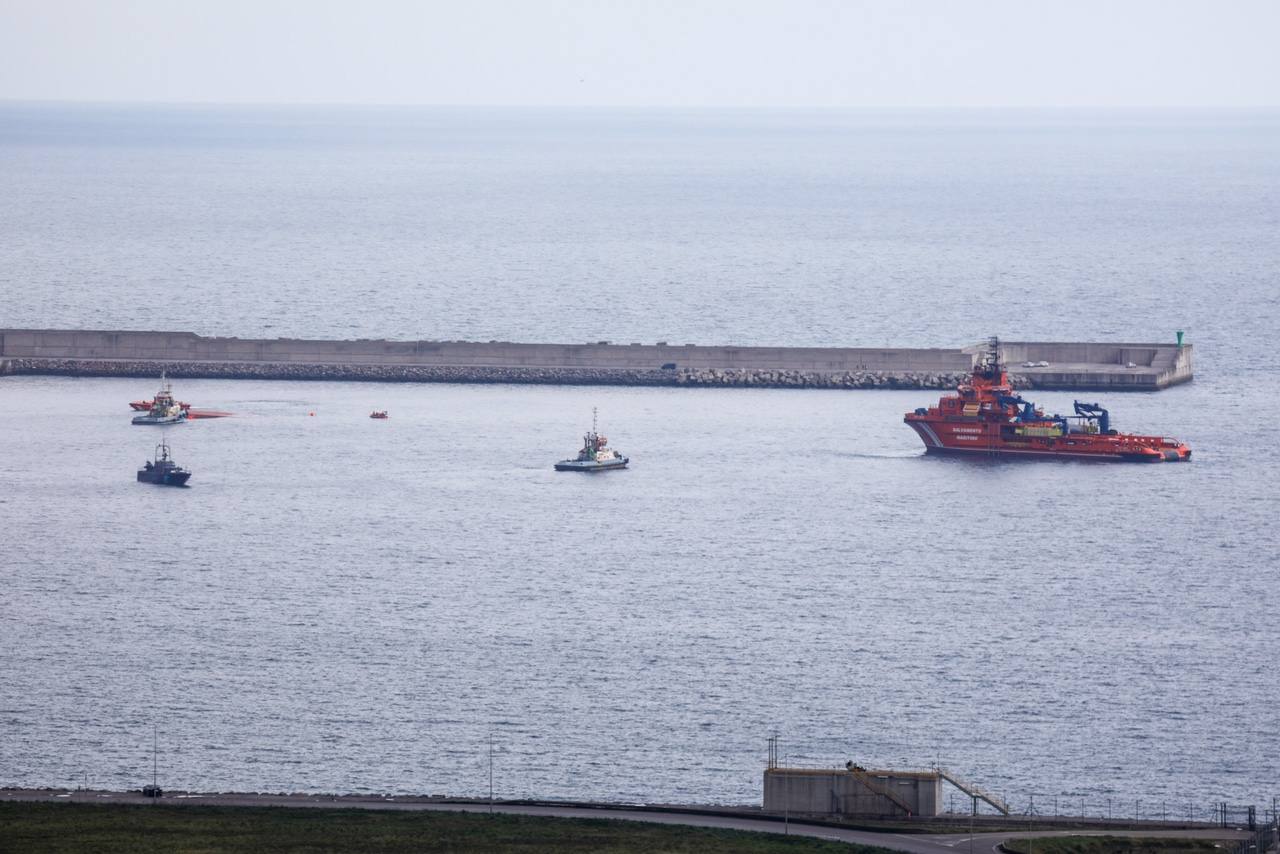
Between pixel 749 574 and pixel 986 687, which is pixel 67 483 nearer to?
pixel 749 574

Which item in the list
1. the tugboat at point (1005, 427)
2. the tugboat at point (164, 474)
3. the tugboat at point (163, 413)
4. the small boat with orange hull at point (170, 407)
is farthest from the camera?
the small boat with orange hull at point (170, 407)

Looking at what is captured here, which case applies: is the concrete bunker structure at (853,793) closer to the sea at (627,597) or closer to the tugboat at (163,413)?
the sea at (627,597)

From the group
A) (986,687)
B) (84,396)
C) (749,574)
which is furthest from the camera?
(84,396)

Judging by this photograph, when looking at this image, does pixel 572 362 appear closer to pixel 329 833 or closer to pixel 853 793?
pixel 853 793

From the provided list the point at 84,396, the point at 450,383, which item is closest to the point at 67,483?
the point at 84,396

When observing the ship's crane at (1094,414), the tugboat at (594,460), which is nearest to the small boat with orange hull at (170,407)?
the tugboat at (594,460)

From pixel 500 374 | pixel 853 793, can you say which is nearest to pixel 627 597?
pixel 853 793

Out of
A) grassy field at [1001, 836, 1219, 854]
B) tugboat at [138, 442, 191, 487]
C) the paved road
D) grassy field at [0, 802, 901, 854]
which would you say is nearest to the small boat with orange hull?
tugboat at [138, 442, 191, 487]
